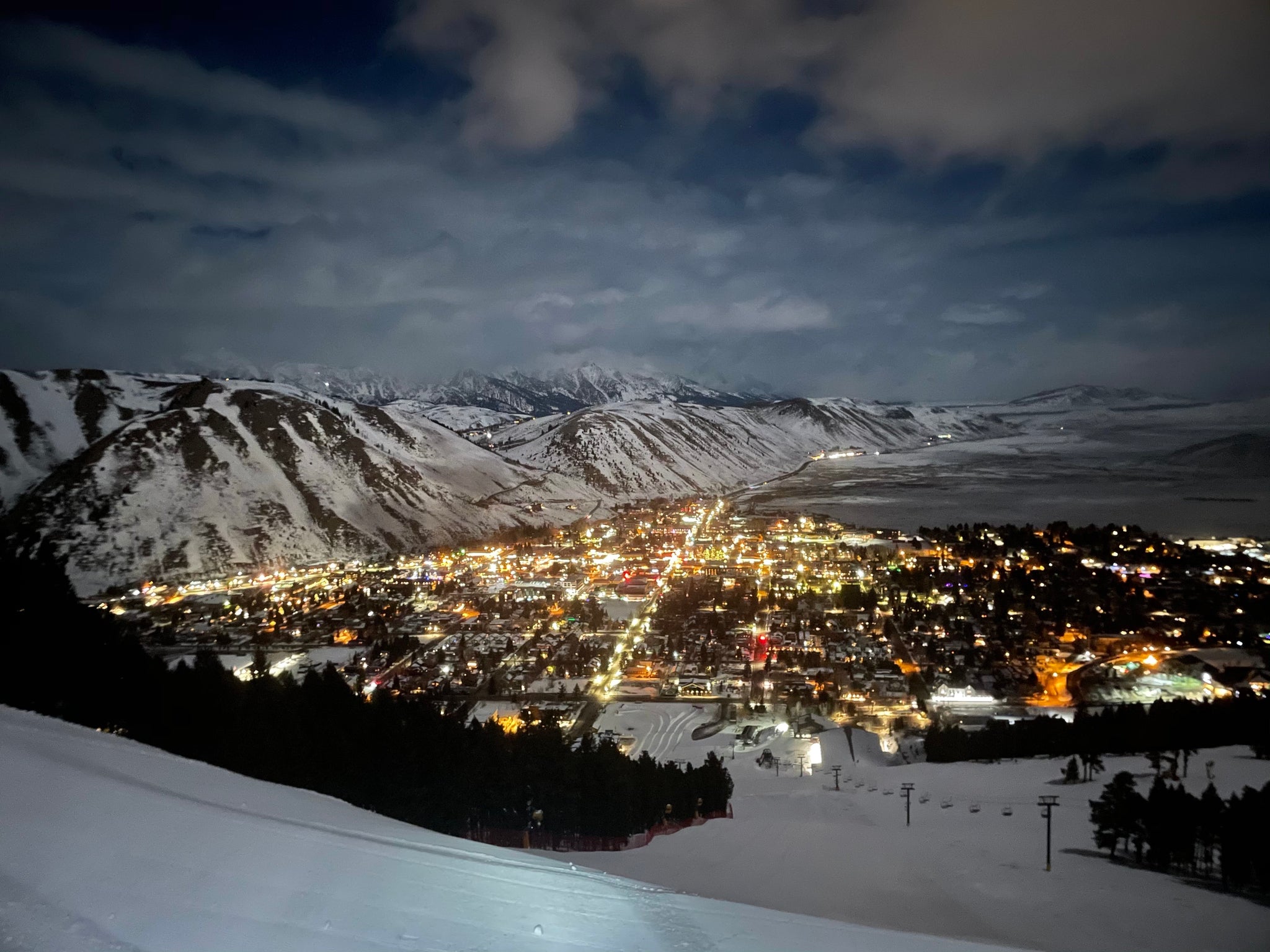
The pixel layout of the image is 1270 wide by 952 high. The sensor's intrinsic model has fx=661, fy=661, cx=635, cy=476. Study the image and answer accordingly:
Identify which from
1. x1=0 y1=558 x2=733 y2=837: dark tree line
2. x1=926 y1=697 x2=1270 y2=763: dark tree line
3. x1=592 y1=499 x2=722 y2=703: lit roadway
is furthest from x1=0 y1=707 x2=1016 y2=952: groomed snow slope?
x1=592 y1=499 x2=722 y2=703: lit roadway

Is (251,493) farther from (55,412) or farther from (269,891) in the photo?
(269,891)

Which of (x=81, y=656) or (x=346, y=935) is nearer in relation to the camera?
Answer: (x=346, y=935)

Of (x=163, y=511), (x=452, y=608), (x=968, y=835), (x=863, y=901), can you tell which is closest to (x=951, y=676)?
(x=968, y=835)

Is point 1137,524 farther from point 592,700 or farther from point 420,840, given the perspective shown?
point 420,840

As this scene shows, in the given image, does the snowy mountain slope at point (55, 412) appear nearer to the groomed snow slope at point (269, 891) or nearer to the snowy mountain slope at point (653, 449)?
the snowy mountain slope at point (653, 449)

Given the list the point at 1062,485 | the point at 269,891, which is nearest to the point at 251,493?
the point at 269,891

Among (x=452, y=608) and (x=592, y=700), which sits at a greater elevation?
(x=452, y=608)

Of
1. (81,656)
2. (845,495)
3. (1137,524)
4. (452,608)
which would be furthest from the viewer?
(845,495)
